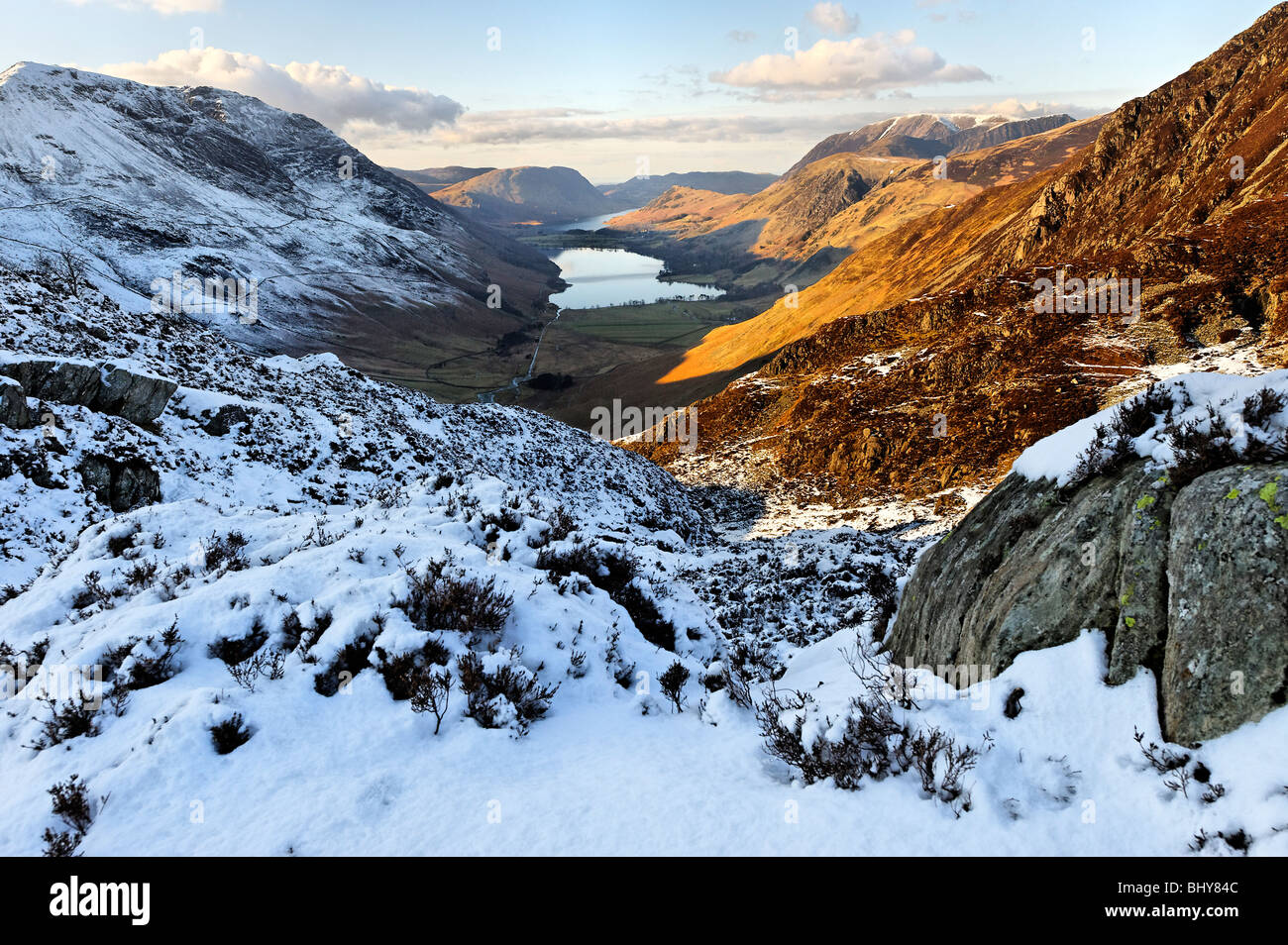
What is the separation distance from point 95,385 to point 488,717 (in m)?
19.4

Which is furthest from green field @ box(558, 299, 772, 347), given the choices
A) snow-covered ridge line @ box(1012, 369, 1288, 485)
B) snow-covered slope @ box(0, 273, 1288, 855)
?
snow-covered ridge line @ box(1012, 369, 1288, 485)

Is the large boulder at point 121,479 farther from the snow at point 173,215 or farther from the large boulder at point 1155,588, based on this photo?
the snow at point 173,215

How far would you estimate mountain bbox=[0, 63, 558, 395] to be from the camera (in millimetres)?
115812

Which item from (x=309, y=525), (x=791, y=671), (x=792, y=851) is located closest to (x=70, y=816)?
(x=792, y=851)

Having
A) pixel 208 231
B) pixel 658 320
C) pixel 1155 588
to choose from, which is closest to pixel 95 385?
pixel 1155 588

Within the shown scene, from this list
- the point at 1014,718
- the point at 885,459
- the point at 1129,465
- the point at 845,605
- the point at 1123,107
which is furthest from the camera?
the point at 1123,107

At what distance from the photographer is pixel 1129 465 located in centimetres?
615

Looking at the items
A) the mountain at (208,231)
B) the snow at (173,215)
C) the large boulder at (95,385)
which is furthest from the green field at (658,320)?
the large boulder at (95,385)

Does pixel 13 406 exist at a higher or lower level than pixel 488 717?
higher

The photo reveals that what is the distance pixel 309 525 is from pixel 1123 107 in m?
94.7

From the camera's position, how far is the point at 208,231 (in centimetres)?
13750

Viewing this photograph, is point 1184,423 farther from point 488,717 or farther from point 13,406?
point 13,406

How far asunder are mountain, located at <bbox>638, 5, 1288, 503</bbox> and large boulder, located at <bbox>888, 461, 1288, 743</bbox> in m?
25.2
